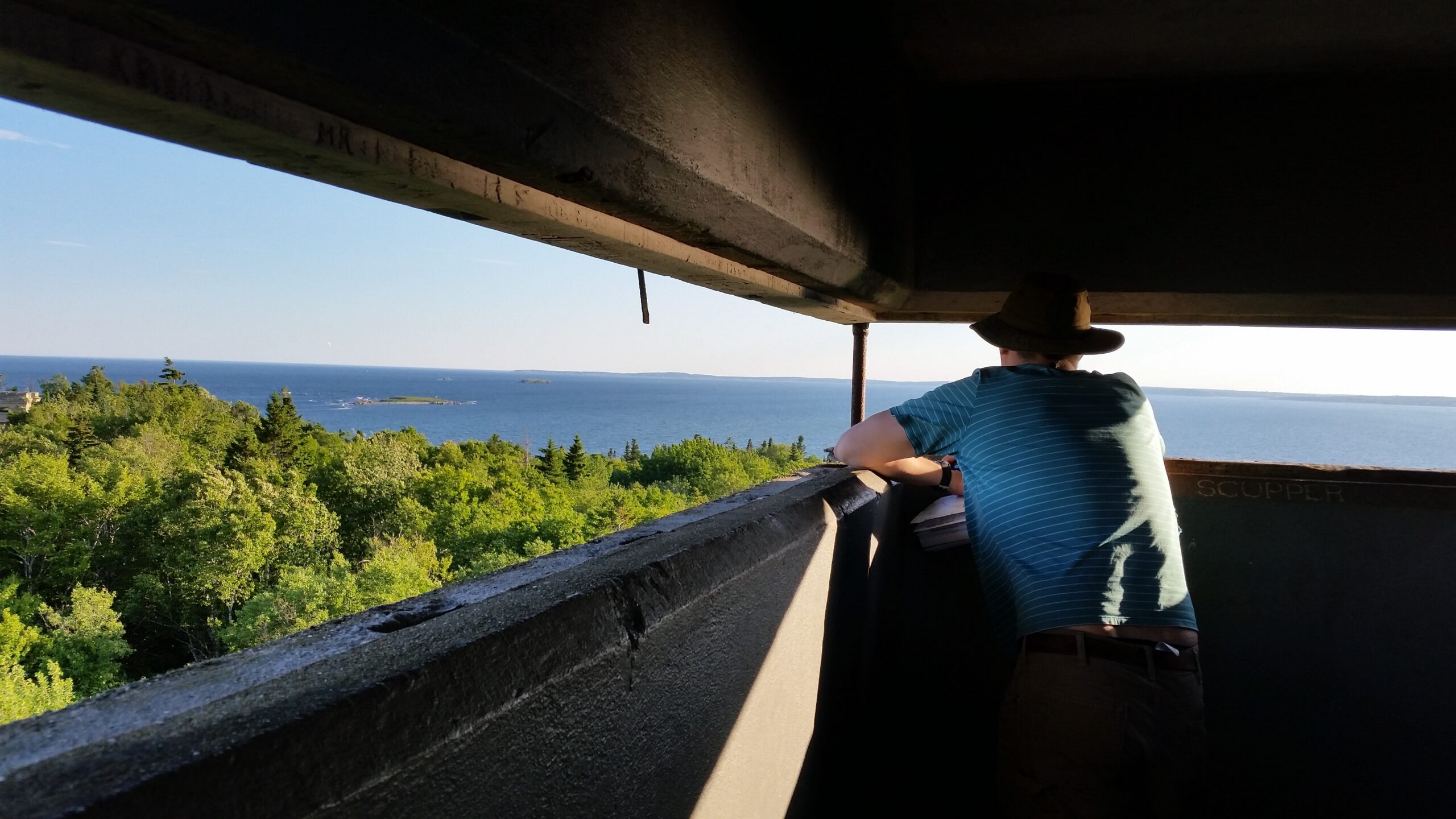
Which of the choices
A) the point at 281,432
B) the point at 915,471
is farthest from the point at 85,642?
the point at 915,471

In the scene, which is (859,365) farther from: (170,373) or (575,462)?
(575,462)

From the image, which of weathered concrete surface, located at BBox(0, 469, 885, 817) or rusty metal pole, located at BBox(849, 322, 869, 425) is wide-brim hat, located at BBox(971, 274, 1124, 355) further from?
rusty metal pole, located at BBox(849, 322, 869, 425)

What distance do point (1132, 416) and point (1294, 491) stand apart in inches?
61.1

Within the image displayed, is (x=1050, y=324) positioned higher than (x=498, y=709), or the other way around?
(x=1050, y=324)

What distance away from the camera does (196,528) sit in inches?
1623

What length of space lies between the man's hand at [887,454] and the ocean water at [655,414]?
4.66 feet

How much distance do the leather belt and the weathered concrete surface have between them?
2.25ft

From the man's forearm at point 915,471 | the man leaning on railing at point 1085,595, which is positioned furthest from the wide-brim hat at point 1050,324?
the man's forearm at point 915,471

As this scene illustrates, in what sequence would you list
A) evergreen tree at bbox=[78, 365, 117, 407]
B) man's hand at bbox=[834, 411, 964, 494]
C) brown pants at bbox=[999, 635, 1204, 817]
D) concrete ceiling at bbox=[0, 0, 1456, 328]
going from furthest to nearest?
evergreen tree at bbox=[78, 365, 117, 407] → man's hand at bbox=[834, 411, 964, 494] → brown pants at bbox=[999, 635, 1204, 817] → concrete ceiling at bbox=[0, 0, 1456, 328]

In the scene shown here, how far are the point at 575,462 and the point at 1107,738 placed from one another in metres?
68.1

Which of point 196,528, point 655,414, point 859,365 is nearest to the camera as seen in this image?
point 859,365

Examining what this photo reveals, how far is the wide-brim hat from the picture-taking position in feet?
7.71

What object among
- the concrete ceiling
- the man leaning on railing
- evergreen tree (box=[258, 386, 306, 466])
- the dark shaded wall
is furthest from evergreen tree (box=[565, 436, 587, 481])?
the man leaning on railing

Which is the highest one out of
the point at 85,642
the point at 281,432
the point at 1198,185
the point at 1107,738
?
the point at 1198,185
